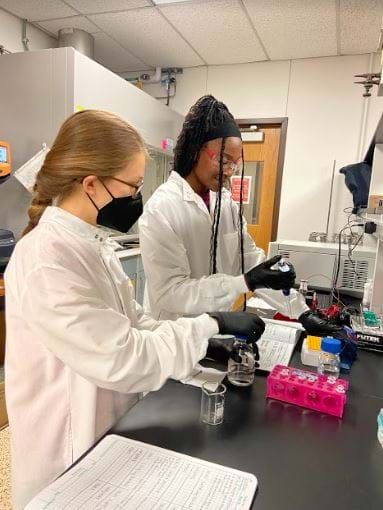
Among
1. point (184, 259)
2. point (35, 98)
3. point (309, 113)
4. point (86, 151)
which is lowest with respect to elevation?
point (184, 259)

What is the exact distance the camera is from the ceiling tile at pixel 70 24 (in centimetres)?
281

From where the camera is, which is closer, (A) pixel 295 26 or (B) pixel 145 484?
(B) pixel 145 484

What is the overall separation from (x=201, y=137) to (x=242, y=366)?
862 millimetres

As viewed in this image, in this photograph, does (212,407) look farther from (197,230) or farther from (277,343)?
(197,230)

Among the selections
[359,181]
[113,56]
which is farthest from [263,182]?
[113,56]

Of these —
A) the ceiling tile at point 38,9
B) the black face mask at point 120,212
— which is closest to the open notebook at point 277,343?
the black face mask at point 120,212

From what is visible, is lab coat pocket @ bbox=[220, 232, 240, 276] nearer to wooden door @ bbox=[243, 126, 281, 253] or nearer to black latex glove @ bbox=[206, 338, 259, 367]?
black latex glove @ bbox=[206, 338, 259, 367]

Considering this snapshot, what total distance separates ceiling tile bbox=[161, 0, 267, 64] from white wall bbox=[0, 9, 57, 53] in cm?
116

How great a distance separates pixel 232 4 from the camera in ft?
8.07

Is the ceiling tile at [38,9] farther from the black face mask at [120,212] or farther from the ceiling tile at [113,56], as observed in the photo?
the black face mask at [120,212]

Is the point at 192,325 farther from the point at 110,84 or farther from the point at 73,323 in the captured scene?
the point at 110,84

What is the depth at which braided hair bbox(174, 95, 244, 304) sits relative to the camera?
1408 millimetres

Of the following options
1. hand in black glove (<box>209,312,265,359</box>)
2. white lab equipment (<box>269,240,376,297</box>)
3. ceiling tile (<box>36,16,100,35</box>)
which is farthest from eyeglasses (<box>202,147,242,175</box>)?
ceiling tile (<box>36,16,100,35</box>)

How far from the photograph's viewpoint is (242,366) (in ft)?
3.48
